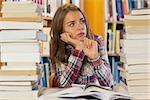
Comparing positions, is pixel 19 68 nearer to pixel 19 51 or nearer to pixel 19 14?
pixel 19 51

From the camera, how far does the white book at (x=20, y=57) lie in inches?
44.8

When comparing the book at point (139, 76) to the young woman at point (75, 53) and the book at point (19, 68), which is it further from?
the young woman at point (75, 53)

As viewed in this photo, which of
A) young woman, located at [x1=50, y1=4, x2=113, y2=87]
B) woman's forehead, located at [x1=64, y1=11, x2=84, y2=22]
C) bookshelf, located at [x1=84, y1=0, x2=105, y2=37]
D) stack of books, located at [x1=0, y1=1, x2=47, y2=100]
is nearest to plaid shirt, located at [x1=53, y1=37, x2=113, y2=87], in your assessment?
young woman, located at [x1=50, y1=4, x2=113, y2=87]

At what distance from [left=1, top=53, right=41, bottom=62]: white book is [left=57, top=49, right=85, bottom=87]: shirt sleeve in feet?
1.66

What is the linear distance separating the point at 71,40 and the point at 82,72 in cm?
18

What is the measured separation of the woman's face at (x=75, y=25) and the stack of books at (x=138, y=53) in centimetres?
75

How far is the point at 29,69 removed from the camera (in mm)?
1129

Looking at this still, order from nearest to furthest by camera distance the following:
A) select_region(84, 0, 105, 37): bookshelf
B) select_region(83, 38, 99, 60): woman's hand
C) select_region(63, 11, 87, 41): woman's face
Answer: select_region(83, 38, 99, 60): woman's hand
select_region(63, 11, 87, 41): woman's face
select_region(84, 0, 105, 37): bookshelf

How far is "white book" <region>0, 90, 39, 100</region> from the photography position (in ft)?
3.66

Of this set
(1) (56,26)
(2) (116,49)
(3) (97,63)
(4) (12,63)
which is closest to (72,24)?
(1) (56,26)

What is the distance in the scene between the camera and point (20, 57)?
1145 millimetres

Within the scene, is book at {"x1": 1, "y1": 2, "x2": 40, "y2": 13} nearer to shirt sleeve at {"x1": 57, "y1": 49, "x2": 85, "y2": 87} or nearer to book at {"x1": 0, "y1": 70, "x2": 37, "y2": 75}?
book at {"x1": 0, "y1": 70, "x2": 37, "y2": 75}

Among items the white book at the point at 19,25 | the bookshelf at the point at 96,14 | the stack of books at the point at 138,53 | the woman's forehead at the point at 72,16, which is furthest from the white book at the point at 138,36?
the bookshelf at the point at 96,14

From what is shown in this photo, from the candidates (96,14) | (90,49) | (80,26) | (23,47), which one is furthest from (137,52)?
(96,14)
